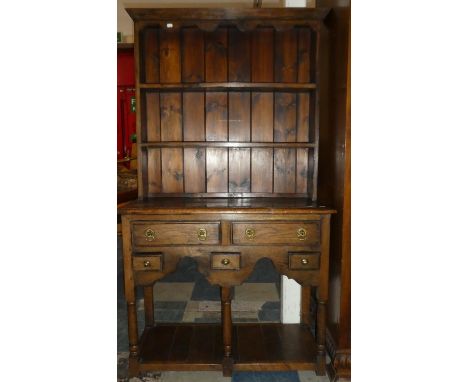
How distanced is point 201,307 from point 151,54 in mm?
1798

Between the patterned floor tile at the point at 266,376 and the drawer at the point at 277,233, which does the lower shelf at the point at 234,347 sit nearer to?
the patterned floor tile at the point at 266,376

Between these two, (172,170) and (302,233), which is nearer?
(302,233)

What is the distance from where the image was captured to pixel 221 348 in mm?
2004

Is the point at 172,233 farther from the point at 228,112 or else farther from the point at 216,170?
the point at 228,112

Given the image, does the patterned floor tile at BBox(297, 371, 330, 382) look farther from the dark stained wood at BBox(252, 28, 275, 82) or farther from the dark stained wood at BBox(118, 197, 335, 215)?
the dark stained wood at BBox(252, 28, 275, 82)

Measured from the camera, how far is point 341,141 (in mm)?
1748

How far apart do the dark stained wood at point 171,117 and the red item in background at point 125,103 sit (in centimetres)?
212

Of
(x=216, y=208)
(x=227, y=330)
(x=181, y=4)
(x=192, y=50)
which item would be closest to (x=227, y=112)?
(x=192, y=50)

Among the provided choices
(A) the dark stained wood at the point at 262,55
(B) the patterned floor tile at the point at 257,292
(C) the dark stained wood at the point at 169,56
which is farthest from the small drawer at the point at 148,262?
(B) the patterned floor tile at the point at 257,292

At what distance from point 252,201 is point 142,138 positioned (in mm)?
719
